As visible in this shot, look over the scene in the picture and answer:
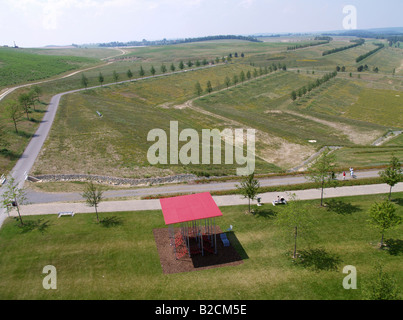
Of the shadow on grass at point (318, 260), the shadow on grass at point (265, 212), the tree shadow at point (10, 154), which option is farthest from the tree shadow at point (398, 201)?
the tree shadow at point (10, 154)

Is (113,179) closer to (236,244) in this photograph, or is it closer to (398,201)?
(236,244)

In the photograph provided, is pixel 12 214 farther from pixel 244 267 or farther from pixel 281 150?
pixel 281 150

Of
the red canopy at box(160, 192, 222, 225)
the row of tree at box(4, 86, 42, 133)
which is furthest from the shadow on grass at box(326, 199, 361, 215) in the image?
the row of tree at box(4, 86, 42, 133)

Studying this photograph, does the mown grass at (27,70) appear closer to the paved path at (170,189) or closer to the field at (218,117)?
the field at (218,117)

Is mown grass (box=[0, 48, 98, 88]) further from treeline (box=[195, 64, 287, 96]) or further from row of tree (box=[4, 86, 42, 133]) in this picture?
treeline (box=[195, 64, 287, 96])

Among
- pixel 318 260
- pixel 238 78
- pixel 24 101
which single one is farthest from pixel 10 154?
pixel 238 78
